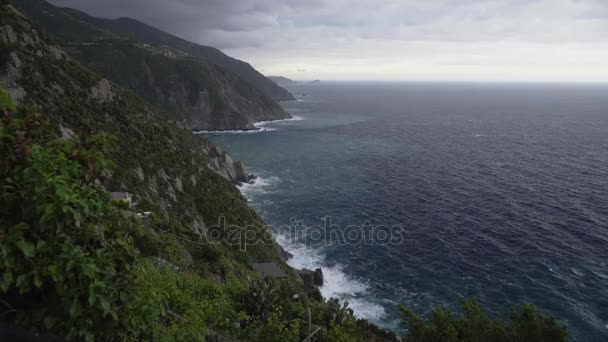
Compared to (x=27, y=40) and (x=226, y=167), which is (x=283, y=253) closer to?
(x=226, y=167)

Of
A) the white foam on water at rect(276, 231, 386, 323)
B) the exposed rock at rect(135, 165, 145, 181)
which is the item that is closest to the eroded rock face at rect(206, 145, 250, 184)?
the white foam on water at rect(276, 231, 386, 323)

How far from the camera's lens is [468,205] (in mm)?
71938

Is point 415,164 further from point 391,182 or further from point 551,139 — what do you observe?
point 551,139

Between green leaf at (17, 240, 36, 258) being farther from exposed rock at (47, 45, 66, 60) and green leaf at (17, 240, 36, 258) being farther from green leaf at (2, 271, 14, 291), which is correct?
exposed rock at (47, 45, 66, 60)

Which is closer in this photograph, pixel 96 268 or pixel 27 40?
pixel 96 268

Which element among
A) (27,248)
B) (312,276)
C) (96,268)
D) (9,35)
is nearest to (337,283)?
A: (312,276)

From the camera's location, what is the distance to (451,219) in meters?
66.1

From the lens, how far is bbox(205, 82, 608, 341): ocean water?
45.8 metres

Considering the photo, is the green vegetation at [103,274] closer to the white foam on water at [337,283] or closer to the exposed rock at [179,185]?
the white foam on water at [337,283]

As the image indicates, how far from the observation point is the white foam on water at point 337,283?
4353 centimetres

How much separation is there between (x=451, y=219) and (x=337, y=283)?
29.0m

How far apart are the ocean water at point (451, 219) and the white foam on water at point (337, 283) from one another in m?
0.20

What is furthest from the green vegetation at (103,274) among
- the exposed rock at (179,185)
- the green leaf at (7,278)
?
the exposed rock at (179,185)

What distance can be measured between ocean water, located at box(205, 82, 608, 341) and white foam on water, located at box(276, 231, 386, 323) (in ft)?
0.67
